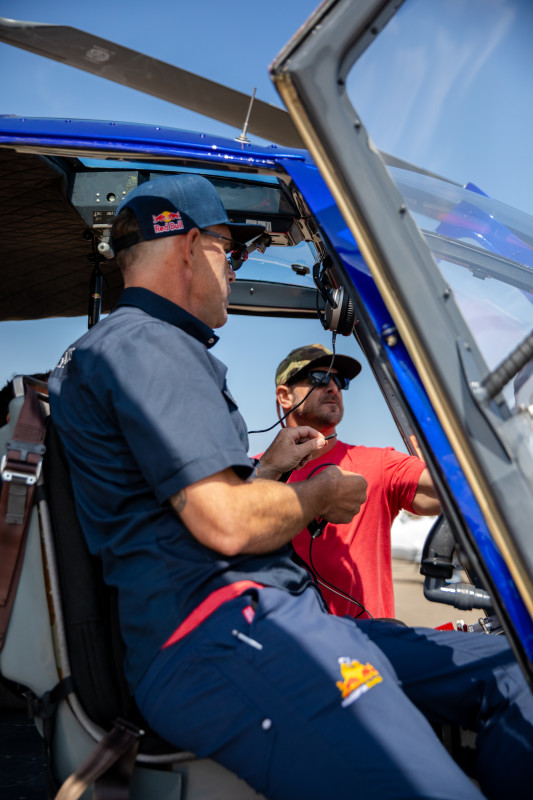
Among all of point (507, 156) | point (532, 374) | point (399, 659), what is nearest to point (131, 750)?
point (399, 659)

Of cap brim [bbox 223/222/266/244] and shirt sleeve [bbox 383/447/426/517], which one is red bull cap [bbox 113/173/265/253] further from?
shirt sleeve [bbox 383/447/426/517]

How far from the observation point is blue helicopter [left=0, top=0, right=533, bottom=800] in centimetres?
110

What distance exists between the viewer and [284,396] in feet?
11.0

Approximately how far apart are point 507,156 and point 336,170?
1.30 ft

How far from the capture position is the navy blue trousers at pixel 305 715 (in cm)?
114

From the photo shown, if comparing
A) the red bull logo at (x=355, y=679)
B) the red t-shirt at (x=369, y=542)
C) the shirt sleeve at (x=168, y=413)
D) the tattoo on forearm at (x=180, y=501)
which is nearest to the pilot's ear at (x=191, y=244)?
the shirt sleeve at (x=168, y=413)

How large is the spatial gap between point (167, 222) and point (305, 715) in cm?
128

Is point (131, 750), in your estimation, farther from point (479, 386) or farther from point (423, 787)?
point (479, 386)

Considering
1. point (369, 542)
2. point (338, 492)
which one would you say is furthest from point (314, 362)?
point (338, 492)

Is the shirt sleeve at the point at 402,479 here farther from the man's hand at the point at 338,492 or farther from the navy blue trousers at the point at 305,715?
the navy blue trousers at the point at 305,715

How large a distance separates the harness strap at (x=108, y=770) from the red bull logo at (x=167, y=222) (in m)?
1.23

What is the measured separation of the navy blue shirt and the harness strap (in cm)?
11

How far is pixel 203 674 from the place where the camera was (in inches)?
49.1

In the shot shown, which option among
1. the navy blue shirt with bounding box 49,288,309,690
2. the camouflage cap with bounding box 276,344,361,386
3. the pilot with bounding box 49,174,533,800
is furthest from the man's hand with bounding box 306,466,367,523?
the camouflage cap with bounding box 276,344,361,386
